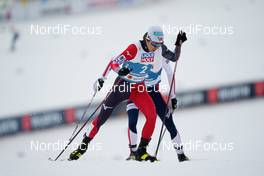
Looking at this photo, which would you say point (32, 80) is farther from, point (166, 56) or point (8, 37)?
point (166, 56)

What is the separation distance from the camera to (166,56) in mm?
6629

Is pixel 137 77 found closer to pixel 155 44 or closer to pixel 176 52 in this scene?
pixel 155 44

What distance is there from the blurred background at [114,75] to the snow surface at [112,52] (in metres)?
0.03

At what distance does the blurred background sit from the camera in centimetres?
1089

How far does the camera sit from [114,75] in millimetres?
15086

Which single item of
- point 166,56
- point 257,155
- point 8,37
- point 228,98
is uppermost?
point 8,37

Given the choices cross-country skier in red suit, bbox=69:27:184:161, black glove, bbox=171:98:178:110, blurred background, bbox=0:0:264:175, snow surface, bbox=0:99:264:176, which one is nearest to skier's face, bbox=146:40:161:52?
cross-country skier in red suit, bbox=69:27:184:161

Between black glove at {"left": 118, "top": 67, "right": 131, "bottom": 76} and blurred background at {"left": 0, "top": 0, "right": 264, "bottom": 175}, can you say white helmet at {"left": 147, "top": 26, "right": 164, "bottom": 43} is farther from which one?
blurred background at {"left": 0, "top": 0, "right": 264, "bottom": 175}

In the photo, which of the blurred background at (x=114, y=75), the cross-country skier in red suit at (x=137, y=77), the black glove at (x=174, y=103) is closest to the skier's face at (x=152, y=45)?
the cross-country skier in red suit at (x=137, y=77)

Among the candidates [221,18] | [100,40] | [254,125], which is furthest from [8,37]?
[254,125]

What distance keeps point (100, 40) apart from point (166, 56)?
1200cm

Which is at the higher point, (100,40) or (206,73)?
(100,40)

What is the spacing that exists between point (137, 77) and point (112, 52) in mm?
10655

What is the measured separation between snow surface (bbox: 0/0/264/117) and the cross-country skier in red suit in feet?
21.2
